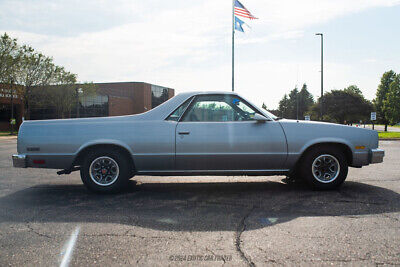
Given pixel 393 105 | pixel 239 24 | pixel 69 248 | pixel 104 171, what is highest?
pixel 239 24

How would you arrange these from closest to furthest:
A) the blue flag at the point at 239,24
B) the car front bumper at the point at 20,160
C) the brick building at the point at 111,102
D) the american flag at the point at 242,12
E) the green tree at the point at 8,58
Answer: the car front bumper at the point at 20,160 < the american flag at the point at 242,12 < the blue flag at the point at 239,24 < the green tree at the point at 8,58 < the brick building at the point at 111,102

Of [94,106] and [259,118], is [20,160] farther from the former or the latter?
[94,106]

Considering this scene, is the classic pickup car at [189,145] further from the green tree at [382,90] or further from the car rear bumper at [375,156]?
the green tree at [382,90]

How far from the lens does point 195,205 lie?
4.45 m

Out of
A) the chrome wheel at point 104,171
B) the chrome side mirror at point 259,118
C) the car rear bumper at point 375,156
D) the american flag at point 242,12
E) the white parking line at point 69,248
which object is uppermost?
the american flag at point 242,12

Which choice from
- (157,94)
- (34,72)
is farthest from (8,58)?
(157,94)

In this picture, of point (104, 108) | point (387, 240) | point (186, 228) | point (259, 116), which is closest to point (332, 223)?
point (387, 240)

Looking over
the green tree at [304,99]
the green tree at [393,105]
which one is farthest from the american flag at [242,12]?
the green tree at [304,99]

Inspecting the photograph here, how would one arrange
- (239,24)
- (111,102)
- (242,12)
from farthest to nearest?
(111,102), (239,24), (242,12)

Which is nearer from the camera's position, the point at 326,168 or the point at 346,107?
the point at 326,168

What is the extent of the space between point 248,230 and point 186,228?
0.64m

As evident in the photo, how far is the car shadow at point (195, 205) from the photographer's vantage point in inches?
149

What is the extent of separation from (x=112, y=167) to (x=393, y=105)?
4948 cm

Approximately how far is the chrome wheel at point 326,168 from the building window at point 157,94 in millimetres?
73622
